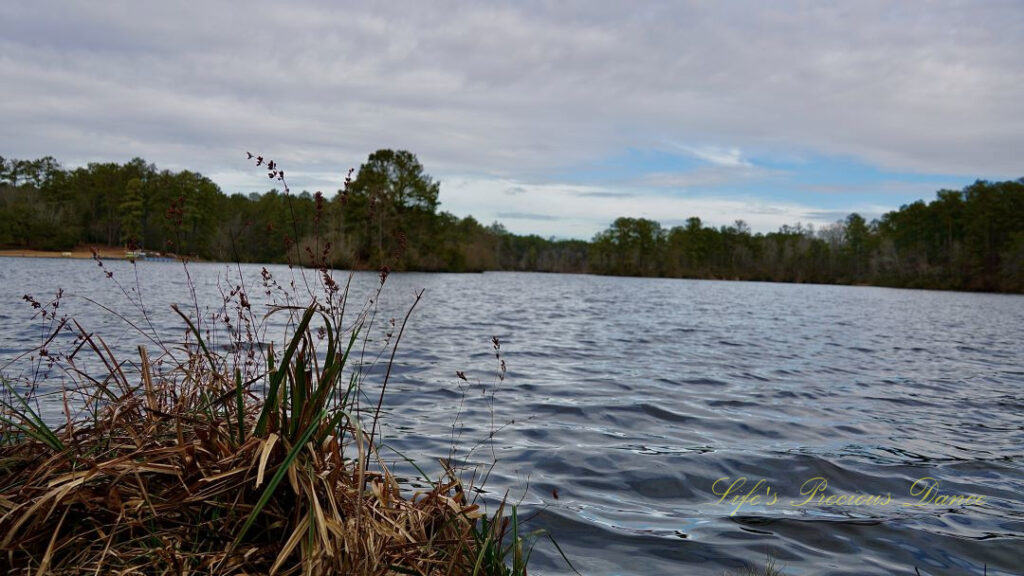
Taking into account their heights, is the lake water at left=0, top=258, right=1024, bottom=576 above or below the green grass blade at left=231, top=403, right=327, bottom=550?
below

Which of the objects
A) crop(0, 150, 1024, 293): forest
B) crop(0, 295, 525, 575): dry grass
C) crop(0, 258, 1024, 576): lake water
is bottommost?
crop(0, 258, 1024, 576): lake water

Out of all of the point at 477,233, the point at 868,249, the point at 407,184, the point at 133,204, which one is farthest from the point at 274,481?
the point at 868,249

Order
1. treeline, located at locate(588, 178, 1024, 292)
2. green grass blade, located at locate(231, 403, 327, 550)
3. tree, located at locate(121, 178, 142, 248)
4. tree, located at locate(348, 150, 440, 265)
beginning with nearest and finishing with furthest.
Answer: green grass blade, located at locate(231, 403, 327, 550) → tree, located at locate(348, 150, 440, 265) → tree, located at locate(121, 178, 142, 248) → treeline, located at locate(588, 178, 1024, 292)

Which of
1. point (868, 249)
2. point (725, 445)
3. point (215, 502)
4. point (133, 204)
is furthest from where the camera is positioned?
point (868, 249)

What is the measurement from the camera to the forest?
223 ft

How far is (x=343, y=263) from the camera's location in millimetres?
58344

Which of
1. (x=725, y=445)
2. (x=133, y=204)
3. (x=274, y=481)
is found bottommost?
(x=725, y=445)

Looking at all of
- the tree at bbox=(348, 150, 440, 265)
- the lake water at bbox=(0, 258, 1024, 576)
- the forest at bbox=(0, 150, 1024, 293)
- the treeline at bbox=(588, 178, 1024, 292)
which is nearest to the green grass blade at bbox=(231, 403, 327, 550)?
the lake water at bbox=(0, 258, 1024, 576)

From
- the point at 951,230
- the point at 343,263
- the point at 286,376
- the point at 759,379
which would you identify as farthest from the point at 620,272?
the point at 286,376

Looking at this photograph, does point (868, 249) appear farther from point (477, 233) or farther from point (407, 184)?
point (407, 184)

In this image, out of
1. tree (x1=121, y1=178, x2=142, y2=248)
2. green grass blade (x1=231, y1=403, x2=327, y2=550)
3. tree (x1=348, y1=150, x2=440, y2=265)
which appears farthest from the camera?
tree (x1=121, y1=178, x2=142, y2=248)

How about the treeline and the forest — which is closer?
the forest

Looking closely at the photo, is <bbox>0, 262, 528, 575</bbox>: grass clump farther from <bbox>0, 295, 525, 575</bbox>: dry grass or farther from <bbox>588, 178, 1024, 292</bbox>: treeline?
<bbox>588, 178, 1024, 292</bbox>: treeline

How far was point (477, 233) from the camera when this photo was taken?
414 feet
